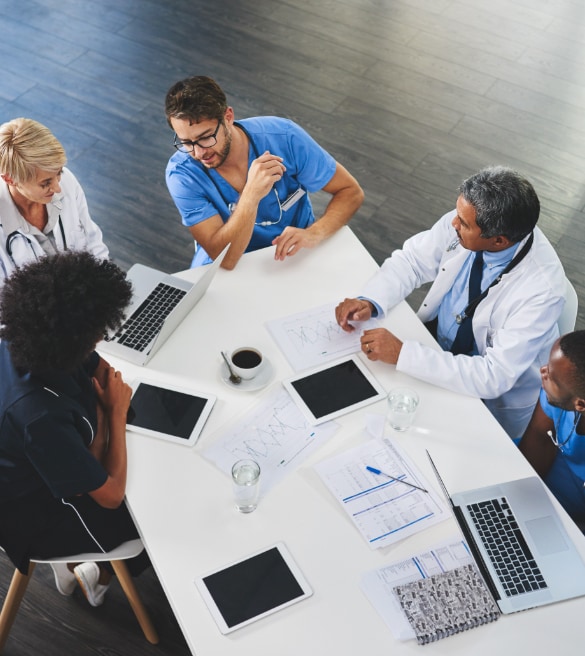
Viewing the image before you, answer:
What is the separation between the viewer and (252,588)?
5.66 ft

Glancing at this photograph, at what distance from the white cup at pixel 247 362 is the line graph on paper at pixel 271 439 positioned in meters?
0.09

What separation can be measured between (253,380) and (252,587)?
63 centimetres

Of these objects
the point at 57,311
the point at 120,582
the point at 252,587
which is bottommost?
the point at 120,582

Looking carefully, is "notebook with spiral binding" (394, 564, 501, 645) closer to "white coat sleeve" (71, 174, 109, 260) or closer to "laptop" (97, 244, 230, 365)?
"laptop" (97, 244, 230, 365)

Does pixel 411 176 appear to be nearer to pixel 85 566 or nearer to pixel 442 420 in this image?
pixel 442 420

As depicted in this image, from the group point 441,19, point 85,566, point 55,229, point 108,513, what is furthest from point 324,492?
point 441,19

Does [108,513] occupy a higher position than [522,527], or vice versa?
[522,527]

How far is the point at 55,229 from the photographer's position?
2.61m

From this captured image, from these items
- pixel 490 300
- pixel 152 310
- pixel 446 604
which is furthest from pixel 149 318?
pixel 446 604

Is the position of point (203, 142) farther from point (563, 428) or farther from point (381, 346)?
point (563, 428)

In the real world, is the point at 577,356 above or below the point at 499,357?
above

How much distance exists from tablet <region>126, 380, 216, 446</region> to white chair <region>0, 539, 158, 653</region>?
13.2 inches

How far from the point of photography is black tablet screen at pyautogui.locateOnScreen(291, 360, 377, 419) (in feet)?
6.89

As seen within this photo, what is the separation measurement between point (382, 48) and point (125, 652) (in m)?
4.07
